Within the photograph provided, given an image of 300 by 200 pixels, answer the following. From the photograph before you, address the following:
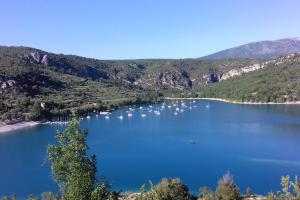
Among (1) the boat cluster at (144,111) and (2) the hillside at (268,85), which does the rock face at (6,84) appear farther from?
(2) the hillside at (268,85)

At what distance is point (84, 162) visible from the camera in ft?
46.2

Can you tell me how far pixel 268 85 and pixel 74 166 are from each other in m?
152

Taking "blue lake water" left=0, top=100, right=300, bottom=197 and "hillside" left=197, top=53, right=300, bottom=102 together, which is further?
"hillside" left=197, top=53, right=300, bottom=102

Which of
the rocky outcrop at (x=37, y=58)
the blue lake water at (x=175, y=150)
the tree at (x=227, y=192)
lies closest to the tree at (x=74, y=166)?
the tree at (x=227, y=192)

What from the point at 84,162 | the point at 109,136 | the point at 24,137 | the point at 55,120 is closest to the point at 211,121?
the point at 109,136

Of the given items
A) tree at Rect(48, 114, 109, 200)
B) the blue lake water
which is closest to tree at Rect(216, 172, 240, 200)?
the blue lake water

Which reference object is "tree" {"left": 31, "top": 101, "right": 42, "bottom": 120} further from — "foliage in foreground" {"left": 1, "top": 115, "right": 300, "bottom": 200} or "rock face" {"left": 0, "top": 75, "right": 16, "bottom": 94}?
"foliage in foreground" {"left": 1, "top": 115, "right": 300, "bottom": 200}

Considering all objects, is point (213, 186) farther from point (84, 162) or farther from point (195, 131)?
point (195, 131)

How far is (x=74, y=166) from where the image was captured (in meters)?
13.8

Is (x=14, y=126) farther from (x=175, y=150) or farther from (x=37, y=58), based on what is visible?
(x=37, y=58)

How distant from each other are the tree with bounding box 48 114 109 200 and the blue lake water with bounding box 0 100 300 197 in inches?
1248

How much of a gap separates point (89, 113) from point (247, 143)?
2114 inches

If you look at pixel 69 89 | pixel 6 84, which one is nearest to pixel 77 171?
pixel 6 84

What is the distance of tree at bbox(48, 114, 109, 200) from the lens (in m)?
13.7
